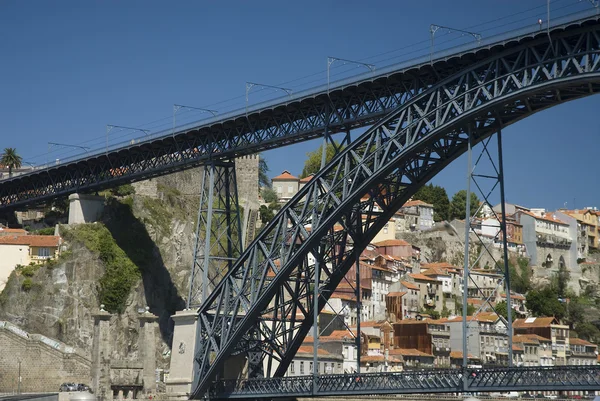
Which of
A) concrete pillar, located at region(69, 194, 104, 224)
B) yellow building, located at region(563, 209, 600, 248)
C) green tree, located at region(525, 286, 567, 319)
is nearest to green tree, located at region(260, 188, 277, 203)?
green tree, located at region(525, 286, 567, 319)

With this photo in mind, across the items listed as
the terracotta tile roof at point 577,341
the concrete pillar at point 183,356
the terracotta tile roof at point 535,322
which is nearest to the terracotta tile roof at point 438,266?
the terracotta tile roof at point 535,322

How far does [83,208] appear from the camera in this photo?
79688mm

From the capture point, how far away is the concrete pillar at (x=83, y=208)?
3120 inches

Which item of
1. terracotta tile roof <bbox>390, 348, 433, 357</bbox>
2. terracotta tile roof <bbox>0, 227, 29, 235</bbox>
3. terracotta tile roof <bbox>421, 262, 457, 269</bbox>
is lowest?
terracotta tile roof <bbox>390, 348, 433, 357</bbox>

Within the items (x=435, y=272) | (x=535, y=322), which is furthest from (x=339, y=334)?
(x=435, y=272)

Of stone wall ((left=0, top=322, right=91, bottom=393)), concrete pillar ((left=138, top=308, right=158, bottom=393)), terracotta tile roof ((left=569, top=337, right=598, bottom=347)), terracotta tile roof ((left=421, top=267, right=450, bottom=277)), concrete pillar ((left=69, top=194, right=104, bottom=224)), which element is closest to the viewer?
concrete pillar ((left=138, top=308, right=158, bottom=393))

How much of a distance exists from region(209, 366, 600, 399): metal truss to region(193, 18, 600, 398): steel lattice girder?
104 inches

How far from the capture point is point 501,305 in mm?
103438

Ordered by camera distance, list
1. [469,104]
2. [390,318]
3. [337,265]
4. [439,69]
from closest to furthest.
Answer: [469,104], [439,69], [337,265], [390,318]

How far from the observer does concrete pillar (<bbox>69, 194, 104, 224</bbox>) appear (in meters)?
79.2

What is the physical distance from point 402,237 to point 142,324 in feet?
221

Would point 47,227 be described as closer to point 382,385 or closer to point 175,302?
point 175,302

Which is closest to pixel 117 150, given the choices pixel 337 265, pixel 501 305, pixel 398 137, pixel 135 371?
pixel 135 371

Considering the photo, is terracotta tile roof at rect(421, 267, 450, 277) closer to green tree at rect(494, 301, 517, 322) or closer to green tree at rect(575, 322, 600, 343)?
green tree at rect(494, 301, 517, 322)
